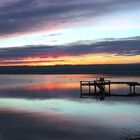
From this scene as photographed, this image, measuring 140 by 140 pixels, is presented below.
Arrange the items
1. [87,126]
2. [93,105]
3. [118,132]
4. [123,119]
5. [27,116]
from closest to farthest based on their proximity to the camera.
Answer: [118,132]
[87,126]
[123,119]
[27,116]
[93,105]

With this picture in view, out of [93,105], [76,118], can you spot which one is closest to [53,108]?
[93,105]

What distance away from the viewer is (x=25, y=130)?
31.2m

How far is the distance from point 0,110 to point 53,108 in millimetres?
6747

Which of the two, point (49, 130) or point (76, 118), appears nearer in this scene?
point (49, 130)

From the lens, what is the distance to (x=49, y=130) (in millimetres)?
31188

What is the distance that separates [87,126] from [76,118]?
181 inches

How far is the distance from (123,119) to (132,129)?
6002mm

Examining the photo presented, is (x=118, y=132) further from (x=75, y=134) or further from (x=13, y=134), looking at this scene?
(x=13, y=134)

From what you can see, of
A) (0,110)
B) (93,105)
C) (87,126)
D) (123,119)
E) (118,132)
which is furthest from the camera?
(93,105)

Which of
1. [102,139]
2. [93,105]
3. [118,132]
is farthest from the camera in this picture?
[93,105]

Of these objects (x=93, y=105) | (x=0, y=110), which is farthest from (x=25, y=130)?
(x=93, y=105)

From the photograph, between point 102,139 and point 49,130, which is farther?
point 49,130

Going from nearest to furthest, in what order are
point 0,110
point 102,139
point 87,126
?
point 102,139 → point 87,126 → point 0,110

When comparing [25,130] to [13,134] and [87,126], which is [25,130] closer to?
[13,134]
